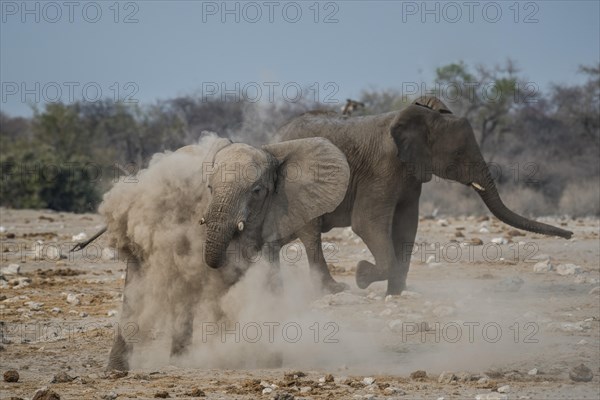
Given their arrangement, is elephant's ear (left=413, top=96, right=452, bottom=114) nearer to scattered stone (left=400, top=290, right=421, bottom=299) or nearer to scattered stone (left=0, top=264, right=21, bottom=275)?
scattered stone (left=400, top=290, right=421, bottom=299)

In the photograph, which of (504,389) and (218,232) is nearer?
(504,389)

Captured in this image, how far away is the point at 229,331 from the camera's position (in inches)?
378

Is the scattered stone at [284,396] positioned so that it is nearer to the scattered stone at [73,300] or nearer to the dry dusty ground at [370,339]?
the dry dusty ground at [370,339]

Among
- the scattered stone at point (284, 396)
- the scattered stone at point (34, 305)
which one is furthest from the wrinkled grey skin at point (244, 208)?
the scattered stone at point (34, 305)

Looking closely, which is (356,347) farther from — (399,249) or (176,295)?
(399,249)

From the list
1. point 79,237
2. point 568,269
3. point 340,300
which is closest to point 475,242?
point 568,269

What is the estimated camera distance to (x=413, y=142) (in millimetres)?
12891

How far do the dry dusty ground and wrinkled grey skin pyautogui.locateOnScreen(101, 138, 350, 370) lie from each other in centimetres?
35

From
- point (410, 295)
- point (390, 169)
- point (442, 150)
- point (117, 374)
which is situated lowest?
point (117, 374)

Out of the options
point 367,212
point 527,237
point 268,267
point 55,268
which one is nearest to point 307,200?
point 268,267

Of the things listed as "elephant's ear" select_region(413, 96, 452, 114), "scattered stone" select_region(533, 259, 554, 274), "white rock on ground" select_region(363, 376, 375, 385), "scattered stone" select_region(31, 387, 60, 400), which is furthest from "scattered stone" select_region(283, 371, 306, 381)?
"scattered stone" select_region(533, 259, 554, 274)

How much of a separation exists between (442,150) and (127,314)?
15.8ft

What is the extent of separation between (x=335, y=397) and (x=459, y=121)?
5808 mm

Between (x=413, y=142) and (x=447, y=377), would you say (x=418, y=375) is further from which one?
(x=413, y=142)
